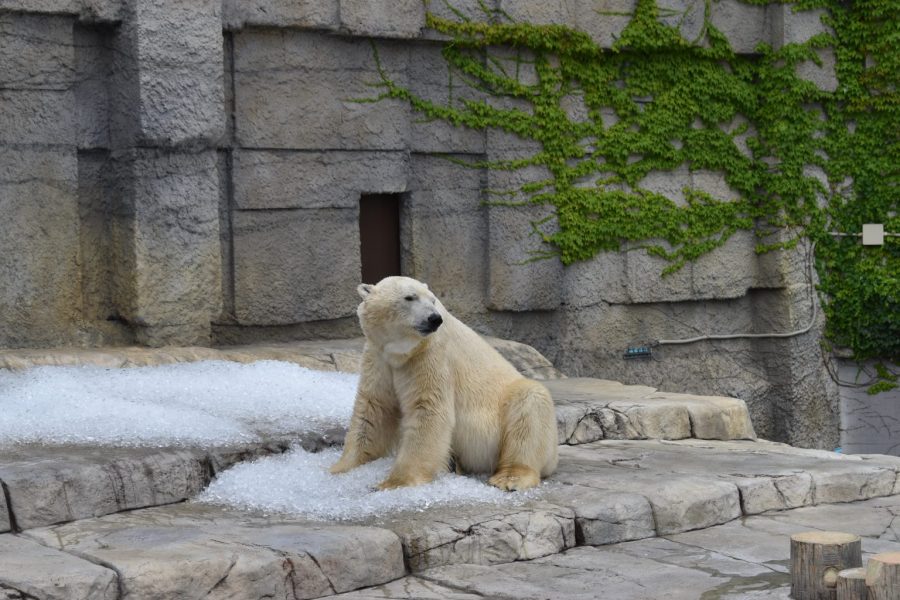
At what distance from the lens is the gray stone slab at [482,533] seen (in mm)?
4449

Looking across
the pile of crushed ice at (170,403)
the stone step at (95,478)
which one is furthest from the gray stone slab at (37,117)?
the stone step at (95,478)

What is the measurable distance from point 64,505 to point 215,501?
0.62 metres

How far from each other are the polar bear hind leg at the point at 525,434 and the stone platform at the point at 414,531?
13 centimetres

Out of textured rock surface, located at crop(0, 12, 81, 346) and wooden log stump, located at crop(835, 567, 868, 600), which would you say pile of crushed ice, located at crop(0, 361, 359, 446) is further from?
wooden log stump, located at crop(835, 567, 868, 600)

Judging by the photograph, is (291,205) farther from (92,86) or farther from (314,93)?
(92,86)

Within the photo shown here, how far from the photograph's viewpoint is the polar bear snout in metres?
4.87

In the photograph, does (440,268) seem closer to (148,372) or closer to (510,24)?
(510,24)


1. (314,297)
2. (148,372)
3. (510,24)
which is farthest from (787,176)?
(148,372)

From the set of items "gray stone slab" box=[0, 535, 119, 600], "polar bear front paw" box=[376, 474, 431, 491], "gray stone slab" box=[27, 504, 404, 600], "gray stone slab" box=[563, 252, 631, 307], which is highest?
"gray stone slab" box=[563, 252, 631, 307]

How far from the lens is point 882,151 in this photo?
11047 mm

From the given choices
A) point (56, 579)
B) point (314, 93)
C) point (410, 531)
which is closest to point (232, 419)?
point (410, 531)

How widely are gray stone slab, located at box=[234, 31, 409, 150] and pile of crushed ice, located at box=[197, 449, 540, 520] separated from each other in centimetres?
374

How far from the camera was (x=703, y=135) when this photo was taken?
35.0 feet

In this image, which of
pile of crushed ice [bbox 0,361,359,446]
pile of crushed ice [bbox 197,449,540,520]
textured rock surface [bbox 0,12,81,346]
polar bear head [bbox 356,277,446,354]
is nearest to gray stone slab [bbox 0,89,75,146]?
textured rock surface [bbox 0,12,81,346]
